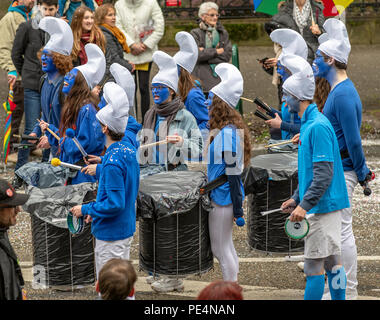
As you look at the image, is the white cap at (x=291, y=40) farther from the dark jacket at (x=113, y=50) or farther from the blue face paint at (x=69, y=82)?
the dark jacket at (x=113, y=50)

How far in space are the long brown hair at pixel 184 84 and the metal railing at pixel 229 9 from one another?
8.56 m

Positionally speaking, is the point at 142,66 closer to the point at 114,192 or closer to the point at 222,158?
the point at 222,158

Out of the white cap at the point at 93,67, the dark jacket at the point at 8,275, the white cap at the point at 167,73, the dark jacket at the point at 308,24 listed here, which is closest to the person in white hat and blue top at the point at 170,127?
the white cap at the point at 167,73

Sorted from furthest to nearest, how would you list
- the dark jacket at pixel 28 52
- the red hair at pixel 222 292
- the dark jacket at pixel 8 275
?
1. the dark jacket at pixel 28 52
2. the dark jacket at pixel 8 275
3. the red hair at pixel 222 292

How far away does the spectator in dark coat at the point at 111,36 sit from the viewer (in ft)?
31.6

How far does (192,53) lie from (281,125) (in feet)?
4.11

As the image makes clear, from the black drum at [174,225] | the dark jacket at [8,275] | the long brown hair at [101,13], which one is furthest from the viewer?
the long brown hair at [101,13]

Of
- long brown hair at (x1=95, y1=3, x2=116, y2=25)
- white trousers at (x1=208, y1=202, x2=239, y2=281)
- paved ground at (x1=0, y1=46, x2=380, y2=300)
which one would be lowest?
paved ground at (x1=0, y1=46, x2=380, y2=300)

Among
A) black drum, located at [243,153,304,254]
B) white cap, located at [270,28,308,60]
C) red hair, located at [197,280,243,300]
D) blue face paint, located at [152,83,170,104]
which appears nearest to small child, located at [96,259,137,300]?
red hair, located at [197,280,243,300]

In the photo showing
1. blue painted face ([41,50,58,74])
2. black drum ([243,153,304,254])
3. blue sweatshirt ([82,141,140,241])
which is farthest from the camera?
blue painted face ([41,50,58,74])

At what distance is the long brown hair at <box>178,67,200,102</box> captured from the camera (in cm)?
727

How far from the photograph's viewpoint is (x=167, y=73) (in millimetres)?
6621

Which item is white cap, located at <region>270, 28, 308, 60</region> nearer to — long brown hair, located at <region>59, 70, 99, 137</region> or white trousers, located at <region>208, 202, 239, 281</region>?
long brown hair, located at <region>59, 70, 99, 137</region>
